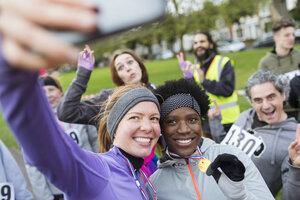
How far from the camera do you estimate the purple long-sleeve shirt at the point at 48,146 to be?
713 millimetres

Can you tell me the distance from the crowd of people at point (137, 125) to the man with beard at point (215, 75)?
1cm

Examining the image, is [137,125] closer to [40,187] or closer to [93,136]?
[93,136]

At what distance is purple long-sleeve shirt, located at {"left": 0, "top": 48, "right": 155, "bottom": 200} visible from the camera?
71 cm

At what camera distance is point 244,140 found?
2.78 meters

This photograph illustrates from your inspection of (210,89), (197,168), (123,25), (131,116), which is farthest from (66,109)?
(123,25)

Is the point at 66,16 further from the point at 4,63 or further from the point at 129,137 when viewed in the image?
the point at 129,137

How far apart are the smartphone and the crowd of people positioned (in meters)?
0.02

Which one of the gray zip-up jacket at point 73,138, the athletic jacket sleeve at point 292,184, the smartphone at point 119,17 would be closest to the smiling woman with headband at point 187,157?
the athletic jacket sleeve at point 292,184

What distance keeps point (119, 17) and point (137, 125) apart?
1153 millimetres

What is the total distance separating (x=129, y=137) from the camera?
1647 millimetres

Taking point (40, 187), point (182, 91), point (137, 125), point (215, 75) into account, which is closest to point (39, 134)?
point (137, 125)

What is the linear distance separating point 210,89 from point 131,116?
257 centimetres

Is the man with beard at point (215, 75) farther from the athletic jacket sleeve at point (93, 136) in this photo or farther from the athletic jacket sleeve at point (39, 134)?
the athletic jacket sleeve at point (39, 134)

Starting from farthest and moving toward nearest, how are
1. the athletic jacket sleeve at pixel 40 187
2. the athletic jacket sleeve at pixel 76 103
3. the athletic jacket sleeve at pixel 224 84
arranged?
the athletic jacket sleeve at pixel 224 84 < the athletic jacket sleeve at pixel 40 187 < the athletic jacket sleeve at pixel 76 103
